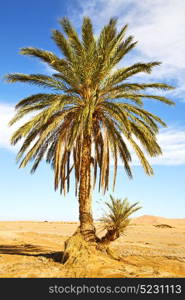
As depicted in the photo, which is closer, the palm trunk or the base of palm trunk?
the base of palm trunk

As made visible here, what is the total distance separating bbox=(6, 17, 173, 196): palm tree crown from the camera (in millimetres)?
12352

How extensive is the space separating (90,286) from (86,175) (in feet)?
16.8

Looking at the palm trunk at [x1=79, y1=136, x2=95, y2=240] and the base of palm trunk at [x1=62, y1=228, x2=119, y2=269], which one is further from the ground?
the palm trunk at [x1=79, y1=136, x2=95, y2=240]

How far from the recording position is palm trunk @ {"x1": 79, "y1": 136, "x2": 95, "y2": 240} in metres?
12.6

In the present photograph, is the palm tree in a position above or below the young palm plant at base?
above

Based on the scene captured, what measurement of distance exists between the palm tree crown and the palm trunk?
4 cm

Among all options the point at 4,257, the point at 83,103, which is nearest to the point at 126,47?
the point at 83,103

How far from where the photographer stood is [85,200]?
41.7 feet

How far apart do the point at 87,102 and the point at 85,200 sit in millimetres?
3791

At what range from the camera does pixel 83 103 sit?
42.8 ft

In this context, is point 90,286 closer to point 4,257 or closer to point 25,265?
point 25,265

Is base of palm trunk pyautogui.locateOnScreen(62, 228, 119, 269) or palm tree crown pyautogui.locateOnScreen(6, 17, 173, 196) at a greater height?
palm tree crown pyautogui.locateOnScreen(6, 17, 173, 196)

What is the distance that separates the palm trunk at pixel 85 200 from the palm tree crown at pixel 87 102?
0.14 ft

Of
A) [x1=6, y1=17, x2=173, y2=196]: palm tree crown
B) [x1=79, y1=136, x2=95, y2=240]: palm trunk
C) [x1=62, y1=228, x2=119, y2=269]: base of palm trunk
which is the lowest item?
[x1=62, y1=228, x2=119, y2=269]: base of palm trunk
